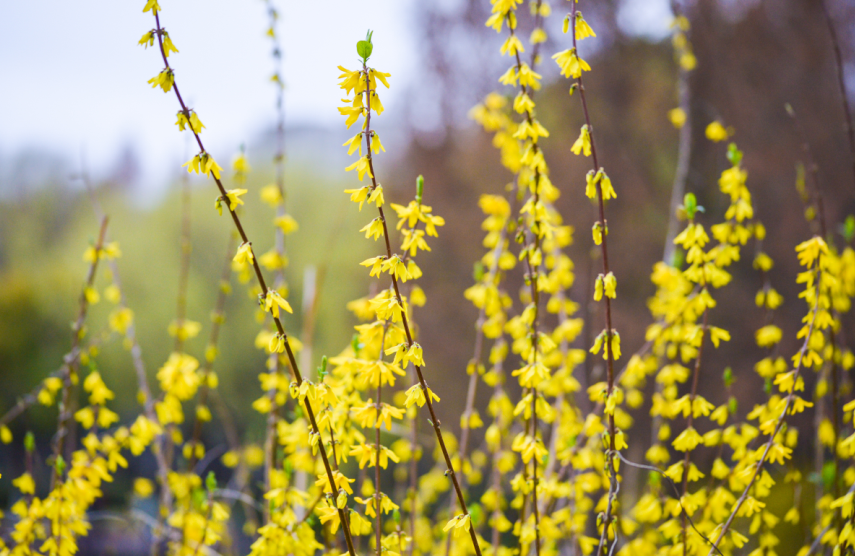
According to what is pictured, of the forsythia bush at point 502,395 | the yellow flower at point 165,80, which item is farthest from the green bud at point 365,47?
the yellow flower at point 165,80

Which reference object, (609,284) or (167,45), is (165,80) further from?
(609,284)

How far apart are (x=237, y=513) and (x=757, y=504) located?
7.82 meters

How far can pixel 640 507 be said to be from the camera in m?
1.51

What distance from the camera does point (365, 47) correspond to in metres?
0.84

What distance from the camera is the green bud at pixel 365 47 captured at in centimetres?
84

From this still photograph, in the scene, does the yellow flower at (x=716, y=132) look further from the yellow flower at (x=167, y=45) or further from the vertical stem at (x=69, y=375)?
the vertical stem at (x=69, y=375)

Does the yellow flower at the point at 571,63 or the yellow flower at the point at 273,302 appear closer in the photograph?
the yellow flower at the point at 273,302

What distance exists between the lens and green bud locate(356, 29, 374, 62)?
835mm

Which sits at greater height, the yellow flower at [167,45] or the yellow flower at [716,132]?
the yellow flower at [716,132]

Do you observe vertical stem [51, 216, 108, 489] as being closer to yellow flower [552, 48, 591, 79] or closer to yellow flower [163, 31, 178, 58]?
yellow flower [163, 31, 178, 58]

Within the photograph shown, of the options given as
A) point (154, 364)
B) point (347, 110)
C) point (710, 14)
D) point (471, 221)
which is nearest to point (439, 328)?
point (471, 221)

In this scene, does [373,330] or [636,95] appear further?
[636,95]

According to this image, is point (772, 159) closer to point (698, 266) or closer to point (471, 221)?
point (471, 221)

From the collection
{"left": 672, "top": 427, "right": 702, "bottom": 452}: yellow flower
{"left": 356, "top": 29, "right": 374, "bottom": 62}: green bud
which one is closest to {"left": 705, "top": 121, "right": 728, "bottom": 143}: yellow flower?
{"left": 672, "top": 427, "right": 702, "bottom": 452}: yellow flower
